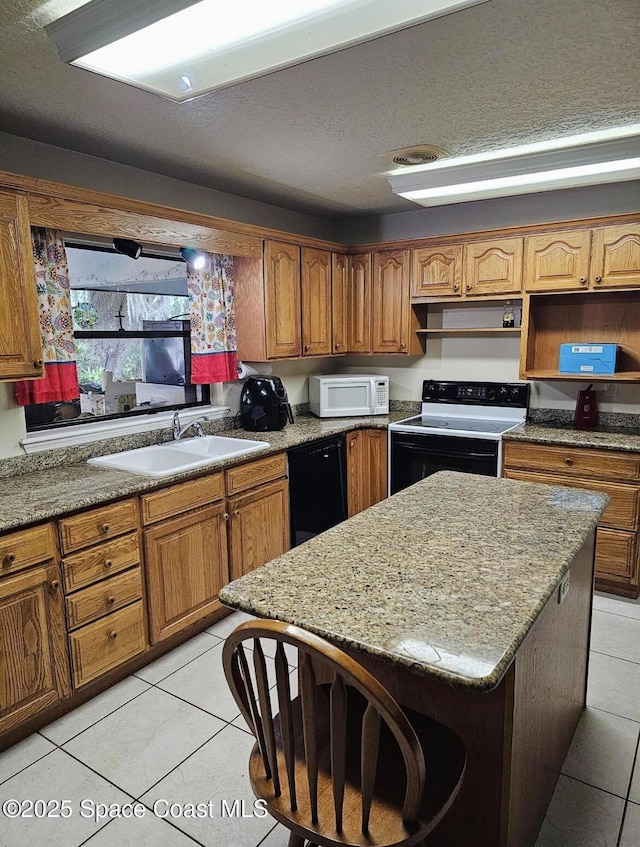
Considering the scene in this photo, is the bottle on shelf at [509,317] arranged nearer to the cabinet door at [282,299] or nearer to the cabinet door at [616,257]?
the cabinet door at [616,257]

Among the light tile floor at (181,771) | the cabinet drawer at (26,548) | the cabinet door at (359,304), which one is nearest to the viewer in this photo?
the light tile floor at (181,771)

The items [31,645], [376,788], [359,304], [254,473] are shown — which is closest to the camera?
[376,788]

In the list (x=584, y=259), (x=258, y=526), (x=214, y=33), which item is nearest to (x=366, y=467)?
(x=258, y=526)

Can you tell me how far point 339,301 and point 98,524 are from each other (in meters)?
2.61

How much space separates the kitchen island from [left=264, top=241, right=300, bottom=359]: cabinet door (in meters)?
2.01

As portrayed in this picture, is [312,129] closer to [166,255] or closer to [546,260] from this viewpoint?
[166,255]

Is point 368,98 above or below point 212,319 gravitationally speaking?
above

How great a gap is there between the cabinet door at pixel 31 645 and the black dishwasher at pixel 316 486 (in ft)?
5.12

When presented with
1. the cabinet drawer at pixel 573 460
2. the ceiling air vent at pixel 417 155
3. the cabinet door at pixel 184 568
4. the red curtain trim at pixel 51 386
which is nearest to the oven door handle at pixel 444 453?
the cabinet drawer at pixel 573 460

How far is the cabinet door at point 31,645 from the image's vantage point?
6.74 ft

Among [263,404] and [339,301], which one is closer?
[263,404]

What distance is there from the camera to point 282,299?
3.72 meters

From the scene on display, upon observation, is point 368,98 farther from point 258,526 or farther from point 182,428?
point 258,526

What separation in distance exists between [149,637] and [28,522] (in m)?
0.90
